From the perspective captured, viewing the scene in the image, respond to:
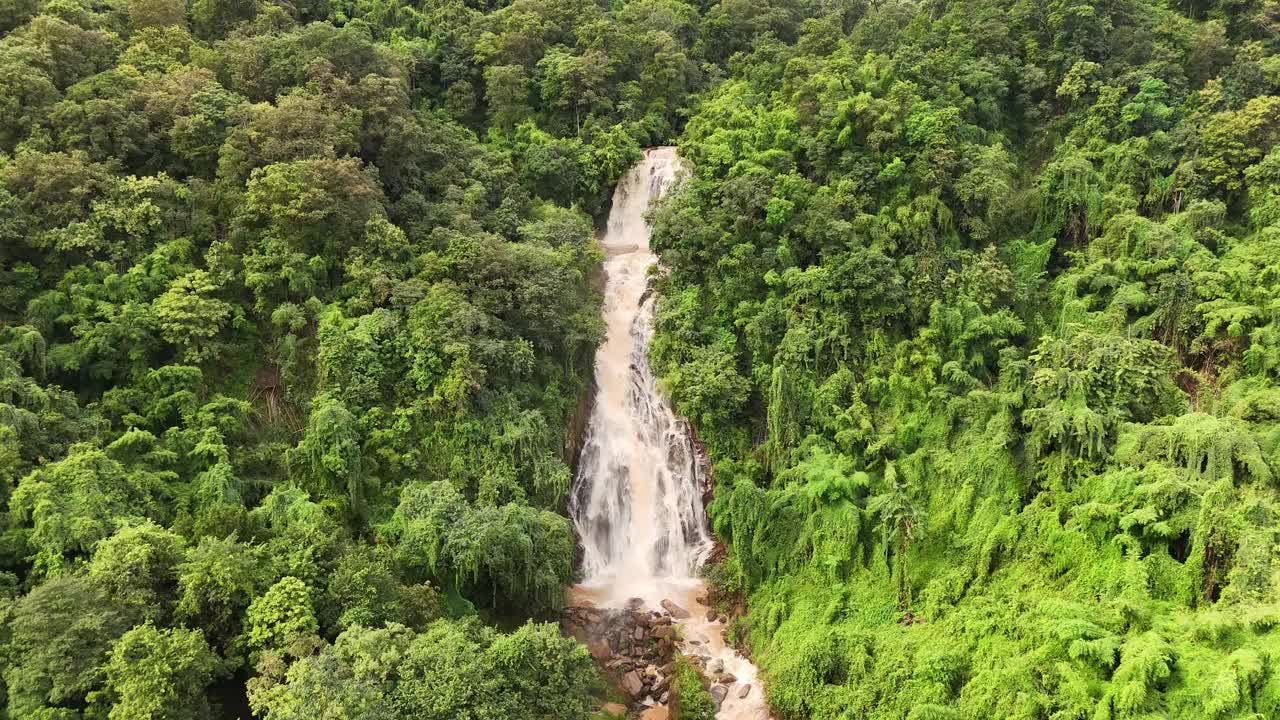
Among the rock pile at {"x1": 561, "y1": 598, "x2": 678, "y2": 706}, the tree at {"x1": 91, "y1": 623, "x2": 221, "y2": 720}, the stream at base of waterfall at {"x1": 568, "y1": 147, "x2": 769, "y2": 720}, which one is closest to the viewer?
the tree at {"x1": 91, "y1": 623, "x2": 221, "y2": 720}

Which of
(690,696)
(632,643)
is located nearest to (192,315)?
(632,643)

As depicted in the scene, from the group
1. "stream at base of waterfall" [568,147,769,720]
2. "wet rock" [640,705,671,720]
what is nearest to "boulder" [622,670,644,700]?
"wet rock" [640,705,671,720]

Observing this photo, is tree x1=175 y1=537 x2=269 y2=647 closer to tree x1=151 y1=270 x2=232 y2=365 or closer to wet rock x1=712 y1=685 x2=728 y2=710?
tree x1=151 y1=270 x2=232 y2=365

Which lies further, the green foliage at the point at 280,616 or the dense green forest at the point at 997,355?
the dense green forest at the point at 997,355

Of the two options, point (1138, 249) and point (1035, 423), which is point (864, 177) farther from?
point (1035, 423)

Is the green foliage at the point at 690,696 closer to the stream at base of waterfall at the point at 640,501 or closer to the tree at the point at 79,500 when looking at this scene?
the stream at base of waterfall at the point at 640,501

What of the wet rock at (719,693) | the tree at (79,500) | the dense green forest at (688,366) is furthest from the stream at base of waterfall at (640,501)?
the tree at (79,500)

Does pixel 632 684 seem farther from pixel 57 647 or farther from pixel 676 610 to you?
pixel 57 647
